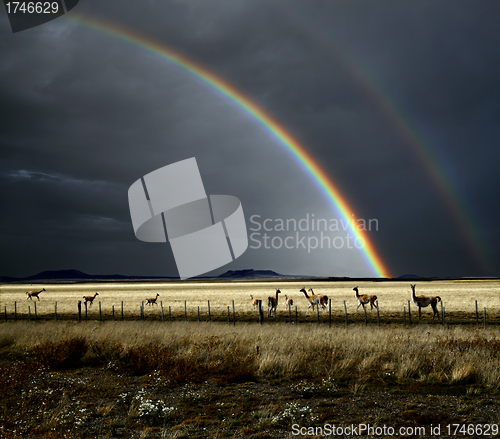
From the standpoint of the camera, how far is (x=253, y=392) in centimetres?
1001

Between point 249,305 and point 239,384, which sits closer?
point 239,384

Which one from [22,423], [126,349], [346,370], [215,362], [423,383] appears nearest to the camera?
[22,423]

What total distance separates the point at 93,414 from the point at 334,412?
16.9 ft

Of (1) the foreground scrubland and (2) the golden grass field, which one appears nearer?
(1) the foreground scrubland

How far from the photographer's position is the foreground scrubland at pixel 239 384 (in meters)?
Answer: 7.79

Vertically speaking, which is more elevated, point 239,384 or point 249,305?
point 239,384

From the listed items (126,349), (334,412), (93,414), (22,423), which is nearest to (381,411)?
(334,412)

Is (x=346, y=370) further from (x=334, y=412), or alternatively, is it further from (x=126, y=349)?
(x=126, y=349)

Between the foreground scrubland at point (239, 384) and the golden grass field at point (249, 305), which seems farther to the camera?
the golden grass field at point (249, 305)

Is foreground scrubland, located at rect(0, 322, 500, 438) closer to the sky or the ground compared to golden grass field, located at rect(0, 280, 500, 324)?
closer to the sky

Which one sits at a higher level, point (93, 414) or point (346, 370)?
point (93, 414)

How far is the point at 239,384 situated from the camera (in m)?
10.8

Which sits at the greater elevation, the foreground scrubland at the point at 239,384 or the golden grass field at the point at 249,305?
the foreground scrubland at the point at 239,384

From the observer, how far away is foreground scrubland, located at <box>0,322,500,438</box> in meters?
7.79
